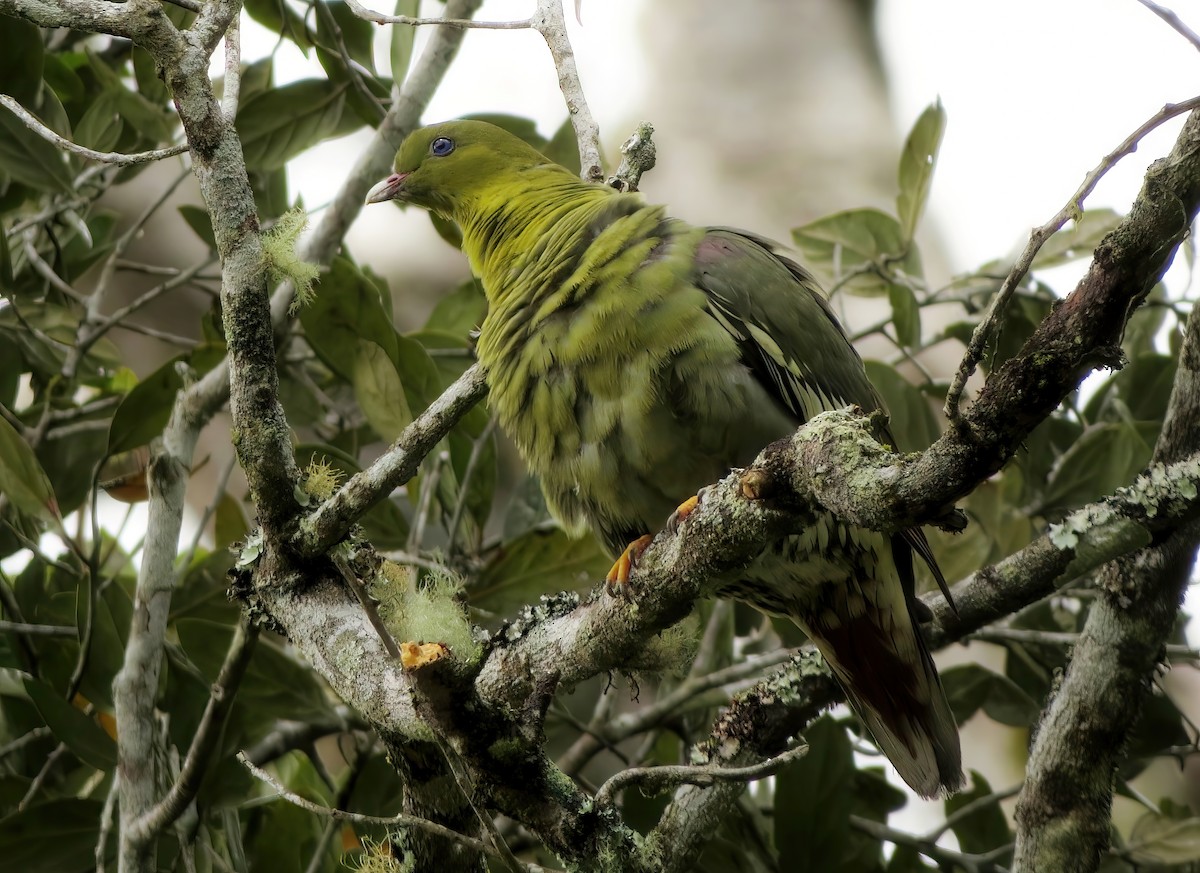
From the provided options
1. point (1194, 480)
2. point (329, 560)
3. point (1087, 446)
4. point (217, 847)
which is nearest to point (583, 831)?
point (329, 560)

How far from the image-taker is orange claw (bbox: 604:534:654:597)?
1868 mm

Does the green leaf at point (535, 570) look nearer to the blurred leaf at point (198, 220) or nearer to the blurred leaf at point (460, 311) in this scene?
the blurred leaf at point (460, 311)

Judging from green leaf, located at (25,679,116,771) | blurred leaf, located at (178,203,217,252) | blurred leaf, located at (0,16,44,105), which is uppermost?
blurred leaf, located at (0,16,44,105)

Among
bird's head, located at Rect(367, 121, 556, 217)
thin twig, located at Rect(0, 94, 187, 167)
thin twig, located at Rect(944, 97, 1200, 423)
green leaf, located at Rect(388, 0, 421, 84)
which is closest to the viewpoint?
thin twig, located at Rect(944, 97, 1200, 423)

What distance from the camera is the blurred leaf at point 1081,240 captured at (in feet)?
9.39

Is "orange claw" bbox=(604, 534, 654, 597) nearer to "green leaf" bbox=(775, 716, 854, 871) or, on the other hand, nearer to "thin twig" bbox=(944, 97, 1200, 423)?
"green leaf" bbox=(775, 716, 854, 871)

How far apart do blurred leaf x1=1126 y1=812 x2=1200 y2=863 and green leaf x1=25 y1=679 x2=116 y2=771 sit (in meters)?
2.01

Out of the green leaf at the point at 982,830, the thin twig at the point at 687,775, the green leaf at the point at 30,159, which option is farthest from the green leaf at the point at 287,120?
the green leaf at the point at 982,830

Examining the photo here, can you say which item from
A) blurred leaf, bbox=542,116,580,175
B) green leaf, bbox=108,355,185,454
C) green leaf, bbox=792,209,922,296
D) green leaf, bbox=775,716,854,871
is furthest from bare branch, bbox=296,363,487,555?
green leaf, bbox=792,209,922,296

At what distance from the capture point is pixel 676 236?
7.59 ft

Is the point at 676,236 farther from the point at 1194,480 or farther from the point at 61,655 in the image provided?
the point at 61,655

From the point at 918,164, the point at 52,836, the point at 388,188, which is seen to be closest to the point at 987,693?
the point at 918,164

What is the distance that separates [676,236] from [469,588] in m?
0.87

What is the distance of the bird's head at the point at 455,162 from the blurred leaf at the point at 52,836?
1507 millimetres
